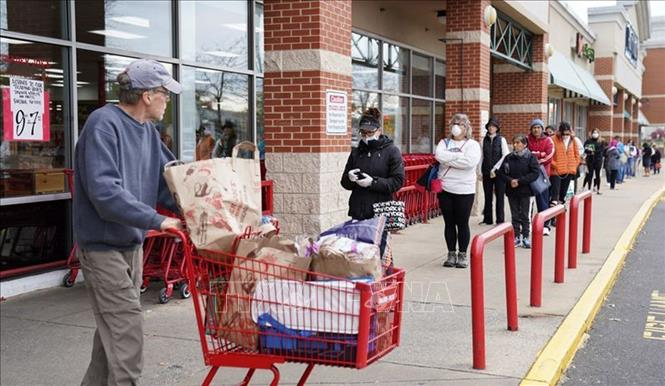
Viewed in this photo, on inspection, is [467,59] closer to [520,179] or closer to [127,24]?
[520,179]

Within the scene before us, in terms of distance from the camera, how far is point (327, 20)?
29.0ft

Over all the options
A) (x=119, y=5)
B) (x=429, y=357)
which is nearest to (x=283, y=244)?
(x=429, y=357)

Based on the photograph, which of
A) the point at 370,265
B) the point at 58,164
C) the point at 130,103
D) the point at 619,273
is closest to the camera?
the point at 370,265

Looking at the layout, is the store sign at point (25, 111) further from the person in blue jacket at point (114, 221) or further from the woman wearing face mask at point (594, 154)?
the woman wearing face mask at point (594, 154)

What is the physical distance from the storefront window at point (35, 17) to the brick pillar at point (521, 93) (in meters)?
13.6

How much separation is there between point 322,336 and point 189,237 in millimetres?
796

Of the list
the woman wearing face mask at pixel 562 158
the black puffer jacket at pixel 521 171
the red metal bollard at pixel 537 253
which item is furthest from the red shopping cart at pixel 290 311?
the woman wearing face mask at pixel 562 158

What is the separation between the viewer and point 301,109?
8.83 m

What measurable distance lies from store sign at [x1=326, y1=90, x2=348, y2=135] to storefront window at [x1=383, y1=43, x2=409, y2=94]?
300 inches

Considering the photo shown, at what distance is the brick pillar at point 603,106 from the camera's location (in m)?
39.2

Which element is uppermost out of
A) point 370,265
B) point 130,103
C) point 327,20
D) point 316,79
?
point 327,20

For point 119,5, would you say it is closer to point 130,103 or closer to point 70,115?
point 70,115

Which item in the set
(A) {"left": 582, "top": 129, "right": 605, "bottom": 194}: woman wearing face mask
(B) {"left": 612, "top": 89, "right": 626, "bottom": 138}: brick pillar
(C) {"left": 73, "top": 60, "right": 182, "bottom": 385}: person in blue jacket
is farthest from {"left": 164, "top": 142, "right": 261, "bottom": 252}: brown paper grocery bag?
(B) {"left": 612, "top": 89, "right": 626, "bottom": 138}: brick pillar

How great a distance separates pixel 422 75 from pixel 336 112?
10542 millimetres
